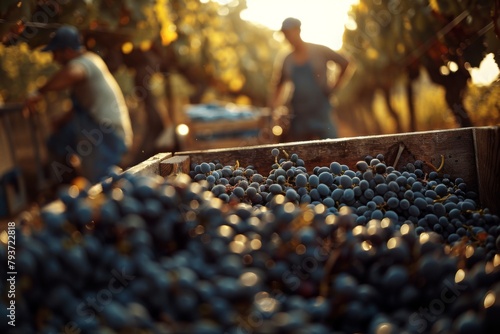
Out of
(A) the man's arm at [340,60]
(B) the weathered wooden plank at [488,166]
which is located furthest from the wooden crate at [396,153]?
(A) the man's arm at [340,60]

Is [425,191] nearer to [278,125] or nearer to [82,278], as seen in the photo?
[82,278]

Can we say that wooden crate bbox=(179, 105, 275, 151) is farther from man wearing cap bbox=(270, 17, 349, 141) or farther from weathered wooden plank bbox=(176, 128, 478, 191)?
weathered wooden plank bbox=(176, 128, 478, 191)

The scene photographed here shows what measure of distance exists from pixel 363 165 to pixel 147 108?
21.5ft

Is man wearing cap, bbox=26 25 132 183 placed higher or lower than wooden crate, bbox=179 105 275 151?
higher

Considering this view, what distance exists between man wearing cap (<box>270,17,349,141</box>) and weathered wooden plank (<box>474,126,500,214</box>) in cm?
291

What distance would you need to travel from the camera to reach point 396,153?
1.89 meters

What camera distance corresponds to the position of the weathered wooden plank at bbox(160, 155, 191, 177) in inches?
72.7

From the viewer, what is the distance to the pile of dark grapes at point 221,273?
830mm

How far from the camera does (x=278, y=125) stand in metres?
5.07

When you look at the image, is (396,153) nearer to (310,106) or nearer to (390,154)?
(390,154)

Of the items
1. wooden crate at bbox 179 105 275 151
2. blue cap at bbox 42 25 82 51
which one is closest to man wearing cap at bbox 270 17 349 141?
blue cap at bbox 42 25 82 51

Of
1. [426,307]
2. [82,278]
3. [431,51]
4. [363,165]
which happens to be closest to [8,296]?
[82,278]

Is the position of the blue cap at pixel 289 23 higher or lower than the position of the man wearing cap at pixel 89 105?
higher

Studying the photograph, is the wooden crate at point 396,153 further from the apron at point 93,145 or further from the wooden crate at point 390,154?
the apron at point 93,145
